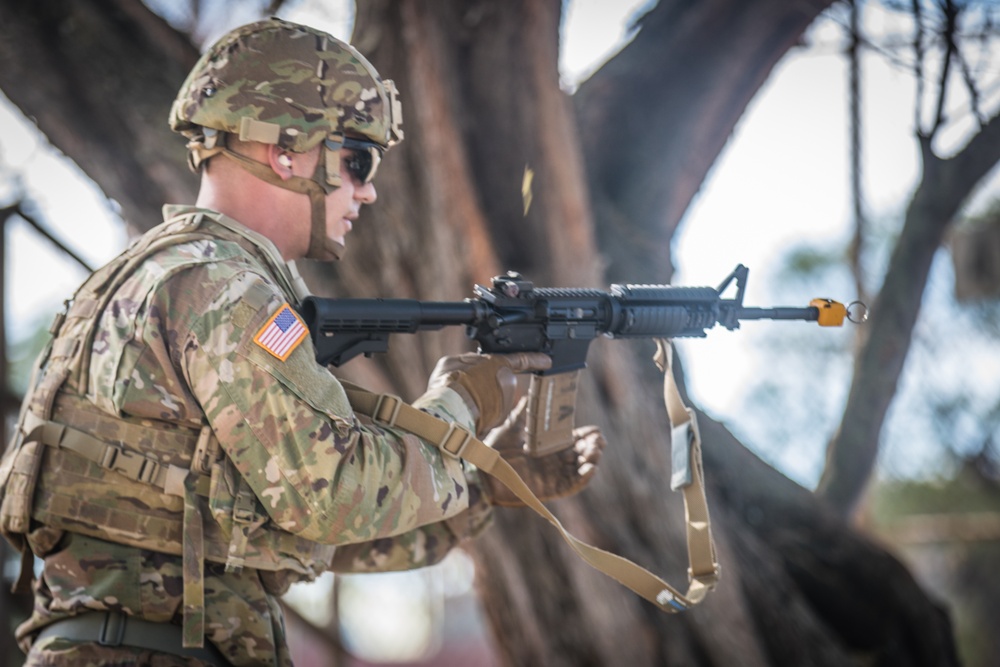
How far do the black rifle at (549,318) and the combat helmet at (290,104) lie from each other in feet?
0.80

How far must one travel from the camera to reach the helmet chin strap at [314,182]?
107 inches

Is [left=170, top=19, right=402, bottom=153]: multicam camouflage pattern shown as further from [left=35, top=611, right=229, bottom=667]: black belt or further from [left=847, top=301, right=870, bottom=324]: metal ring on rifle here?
[left=847, top=301, right=870, bottom=324]: metal ring on rifle

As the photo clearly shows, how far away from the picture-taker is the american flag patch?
7.53ft

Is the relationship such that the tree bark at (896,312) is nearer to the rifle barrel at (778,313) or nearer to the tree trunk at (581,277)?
the tree trunk at (581,277)

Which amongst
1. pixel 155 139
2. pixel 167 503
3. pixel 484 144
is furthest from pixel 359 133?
pixel 155 139

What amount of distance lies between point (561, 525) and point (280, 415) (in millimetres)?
1237

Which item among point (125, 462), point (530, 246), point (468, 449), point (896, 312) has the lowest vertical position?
point (125, 462)

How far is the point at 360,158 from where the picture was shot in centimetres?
285

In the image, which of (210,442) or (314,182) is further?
(314,182)

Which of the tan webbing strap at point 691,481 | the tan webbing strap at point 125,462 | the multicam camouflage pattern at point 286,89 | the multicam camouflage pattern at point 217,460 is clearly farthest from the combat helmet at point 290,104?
the tan webbing strap at point 691,481

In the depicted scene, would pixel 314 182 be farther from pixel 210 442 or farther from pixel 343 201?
pixel 210 442

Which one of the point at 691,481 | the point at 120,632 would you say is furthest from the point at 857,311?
the point at 120,632

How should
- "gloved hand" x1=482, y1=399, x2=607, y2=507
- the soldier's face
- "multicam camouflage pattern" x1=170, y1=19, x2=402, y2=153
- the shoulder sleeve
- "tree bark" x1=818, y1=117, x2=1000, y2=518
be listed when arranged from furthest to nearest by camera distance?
"tree bark" x1=818, y1=117, x2=1000, y2=518 < "gloved hand" x1=482, y1=399, x2=607, y2=507 < the soldier's face < "multicam camouflage pattern" x1=170, y1=19, x2=402, y2=153 < the shoulder sleeve

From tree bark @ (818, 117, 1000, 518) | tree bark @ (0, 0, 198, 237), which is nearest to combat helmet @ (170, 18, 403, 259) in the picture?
tree bark @ (0, 0, 198, 237)
